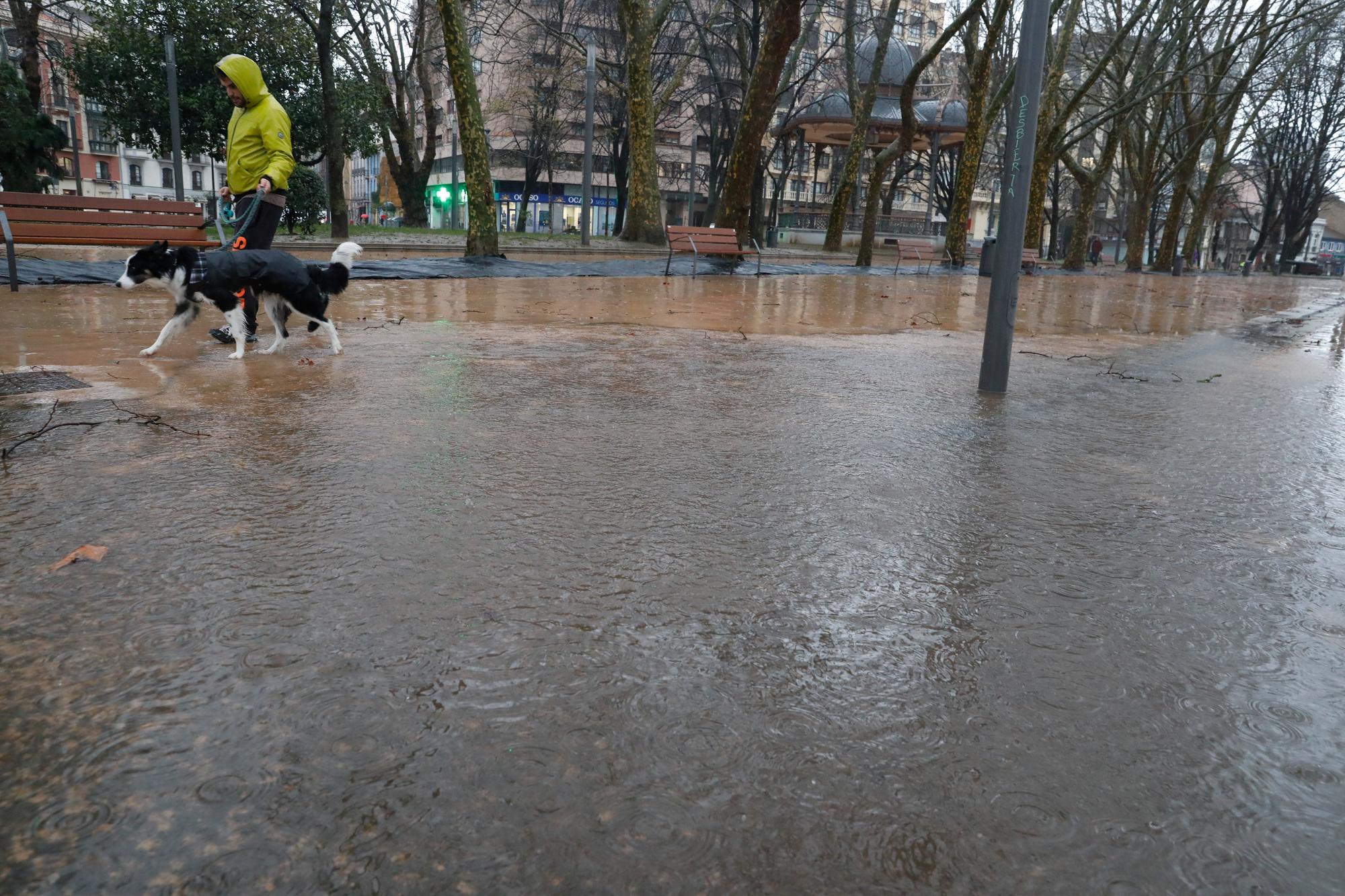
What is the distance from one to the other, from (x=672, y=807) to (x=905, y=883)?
35 centimetres

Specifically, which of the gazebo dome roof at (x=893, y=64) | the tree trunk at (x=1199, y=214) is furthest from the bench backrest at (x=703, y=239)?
the tree trunk at (x=1199, y=214)

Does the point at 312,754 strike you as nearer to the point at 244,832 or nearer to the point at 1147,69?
the point at 244,832

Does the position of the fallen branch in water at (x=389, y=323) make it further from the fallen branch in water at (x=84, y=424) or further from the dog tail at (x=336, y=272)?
the fallen branch in water at (x=84, y=424)

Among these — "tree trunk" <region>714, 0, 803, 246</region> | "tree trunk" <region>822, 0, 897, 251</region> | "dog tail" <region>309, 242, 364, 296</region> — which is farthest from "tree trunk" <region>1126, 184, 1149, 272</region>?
"dog tail" <region>309, 242, 364, 296</region>

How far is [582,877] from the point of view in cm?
133

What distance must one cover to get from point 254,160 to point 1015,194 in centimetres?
457

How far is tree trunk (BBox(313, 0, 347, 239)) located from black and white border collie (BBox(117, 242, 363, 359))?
16768 mm

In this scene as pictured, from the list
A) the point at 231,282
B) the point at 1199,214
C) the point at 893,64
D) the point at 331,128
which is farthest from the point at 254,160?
the point at 1199,214

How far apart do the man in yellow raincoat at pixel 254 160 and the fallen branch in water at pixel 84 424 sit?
2.28 meters

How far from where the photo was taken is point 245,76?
19.7ft

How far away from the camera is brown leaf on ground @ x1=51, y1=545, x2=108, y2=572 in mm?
2299

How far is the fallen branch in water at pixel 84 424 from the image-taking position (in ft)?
11.2

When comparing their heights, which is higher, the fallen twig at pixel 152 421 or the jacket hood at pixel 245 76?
the jacket hood at pixel 245 76

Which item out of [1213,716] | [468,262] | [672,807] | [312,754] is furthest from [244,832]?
[468,262]
